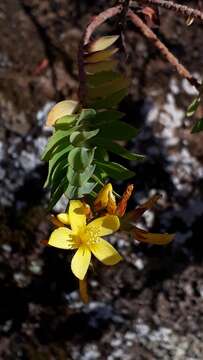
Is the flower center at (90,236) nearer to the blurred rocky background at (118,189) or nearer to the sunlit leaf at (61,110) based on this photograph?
the sunlit leaf at (61,110)

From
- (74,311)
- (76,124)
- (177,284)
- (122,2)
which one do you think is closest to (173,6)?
(122,2)

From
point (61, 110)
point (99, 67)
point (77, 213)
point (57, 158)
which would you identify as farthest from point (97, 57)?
point (77, 213)

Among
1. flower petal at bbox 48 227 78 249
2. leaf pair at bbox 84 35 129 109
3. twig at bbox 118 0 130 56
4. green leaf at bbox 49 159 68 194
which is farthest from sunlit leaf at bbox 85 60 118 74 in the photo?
flower petal at bbox 48 227 78 249

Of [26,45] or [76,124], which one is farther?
[26,45]

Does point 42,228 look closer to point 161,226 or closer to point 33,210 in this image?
point 33,210

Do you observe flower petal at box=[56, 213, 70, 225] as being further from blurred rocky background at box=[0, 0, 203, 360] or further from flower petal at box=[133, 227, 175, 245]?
blurred rocky background at box=[0, 0, 203, 360]

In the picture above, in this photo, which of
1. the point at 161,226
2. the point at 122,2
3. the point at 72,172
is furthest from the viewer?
the point at 161,226
